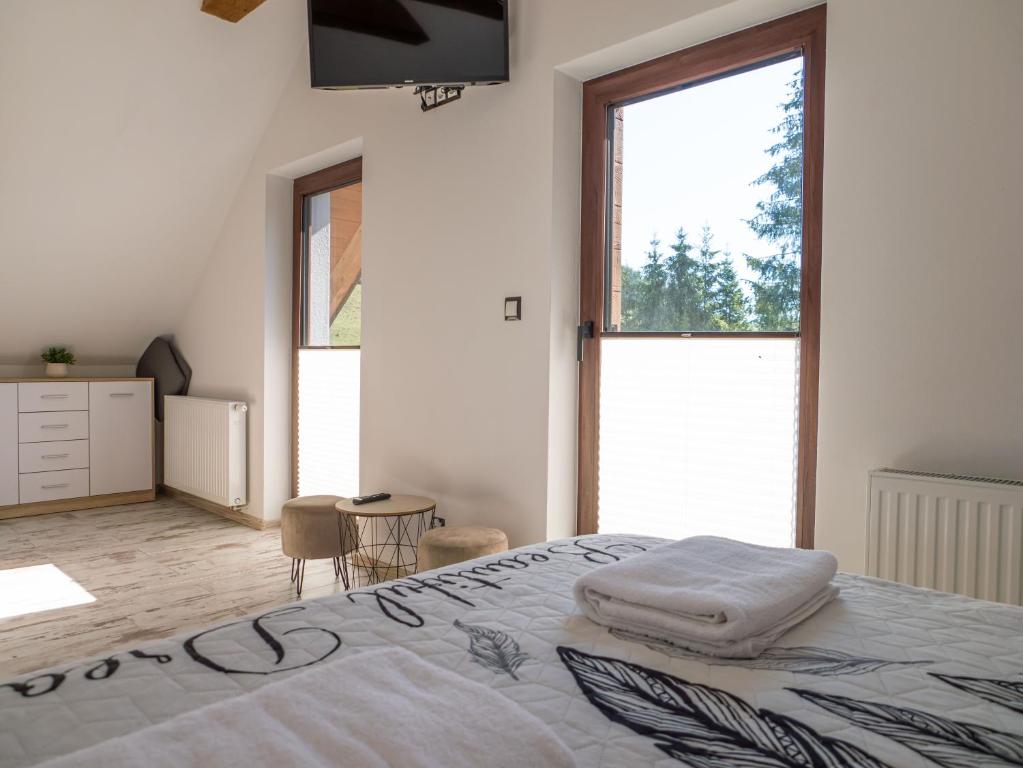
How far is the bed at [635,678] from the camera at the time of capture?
80 centimetres

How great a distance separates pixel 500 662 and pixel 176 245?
15.5 ft

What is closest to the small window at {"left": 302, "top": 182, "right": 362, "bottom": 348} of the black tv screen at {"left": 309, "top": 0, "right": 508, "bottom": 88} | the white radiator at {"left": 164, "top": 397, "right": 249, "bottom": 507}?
the white radiator at {"left": 164, "top": 397, "right": 249, "bottom": 507}

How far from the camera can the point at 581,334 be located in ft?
9.62

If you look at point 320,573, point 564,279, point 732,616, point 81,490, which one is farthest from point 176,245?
point 732,616

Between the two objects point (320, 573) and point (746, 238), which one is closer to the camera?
point (746, 238)

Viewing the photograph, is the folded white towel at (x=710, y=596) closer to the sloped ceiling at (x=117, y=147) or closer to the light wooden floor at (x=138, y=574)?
the light wooden floor at (x=138, y=574)

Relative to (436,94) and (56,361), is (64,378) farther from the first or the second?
(436,94)

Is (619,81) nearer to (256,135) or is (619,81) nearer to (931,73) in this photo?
(931,73)

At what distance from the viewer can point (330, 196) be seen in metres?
4.45

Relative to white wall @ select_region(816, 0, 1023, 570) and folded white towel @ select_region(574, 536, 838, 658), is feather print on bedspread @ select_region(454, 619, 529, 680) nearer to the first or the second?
folded white towel @ select_region(574, 536, 838, 658)

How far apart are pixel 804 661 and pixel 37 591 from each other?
11.7 ft

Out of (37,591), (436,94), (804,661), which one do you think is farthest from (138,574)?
(804,661)

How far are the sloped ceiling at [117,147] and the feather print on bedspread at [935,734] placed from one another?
4.32 meters

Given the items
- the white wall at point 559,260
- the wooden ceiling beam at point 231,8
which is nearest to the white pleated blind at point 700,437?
the white wall at point 559,260
